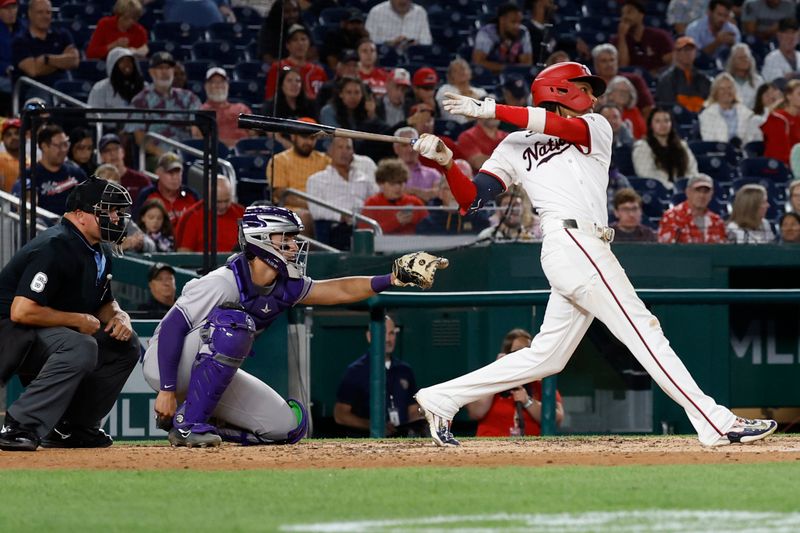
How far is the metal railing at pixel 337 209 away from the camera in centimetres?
999

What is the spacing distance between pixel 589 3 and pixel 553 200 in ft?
31.1

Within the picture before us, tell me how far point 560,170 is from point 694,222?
164 inches

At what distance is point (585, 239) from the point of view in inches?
246

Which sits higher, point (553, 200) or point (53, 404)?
point (553, 200)

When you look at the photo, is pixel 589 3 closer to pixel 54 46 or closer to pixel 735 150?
pixel 735 150

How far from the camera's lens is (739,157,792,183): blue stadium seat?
12.8 m

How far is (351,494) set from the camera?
4.87m

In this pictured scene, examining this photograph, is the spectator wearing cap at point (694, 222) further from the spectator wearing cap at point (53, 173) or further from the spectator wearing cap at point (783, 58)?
the spectator wearing cap at point (783, 58)

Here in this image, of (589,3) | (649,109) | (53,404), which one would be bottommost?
(53,404)

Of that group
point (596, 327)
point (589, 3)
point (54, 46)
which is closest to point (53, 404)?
point (596, 327)

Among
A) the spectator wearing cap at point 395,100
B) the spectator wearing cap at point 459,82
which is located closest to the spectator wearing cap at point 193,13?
the spectator wearing cap at point 395,100

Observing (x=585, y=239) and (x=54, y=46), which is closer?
(x=585, y=239)

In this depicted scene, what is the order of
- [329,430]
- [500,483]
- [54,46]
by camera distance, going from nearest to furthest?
[500,483] < [329,430] < [54,46]

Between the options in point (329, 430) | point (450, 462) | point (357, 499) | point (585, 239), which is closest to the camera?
point (357, 499)
